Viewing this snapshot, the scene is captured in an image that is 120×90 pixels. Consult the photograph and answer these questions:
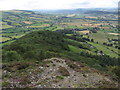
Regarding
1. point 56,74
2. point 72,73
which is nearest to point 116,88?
point 72,73

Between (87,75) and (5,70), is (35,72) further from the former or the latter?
(87,75)

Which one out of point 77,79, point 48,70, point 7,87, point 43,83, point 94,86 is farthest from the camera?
point 48,70

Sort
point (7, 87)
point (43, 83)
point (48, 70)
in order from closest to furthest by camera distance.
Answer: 1. point (7, 87)
2. point (43, 83)
3. point (48, 70)

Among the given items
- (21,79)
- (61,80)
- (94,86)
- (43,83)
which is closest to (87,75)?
(94,86)

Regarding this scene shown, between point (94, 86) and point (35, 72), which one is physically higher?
point (35, 72)

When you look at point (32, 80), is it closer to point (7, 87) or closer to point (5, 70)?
point (7, 87)

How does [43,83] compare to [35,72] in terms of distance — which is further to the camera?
[35,72]

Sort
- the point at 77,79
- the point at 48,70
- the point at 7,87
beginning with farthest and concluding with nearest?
the point at 48,70, the point at 77,79, the point at 7,87

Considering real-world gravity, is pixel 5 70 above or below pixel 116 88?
above

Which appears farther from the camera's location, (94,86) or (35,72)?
(35,72)
